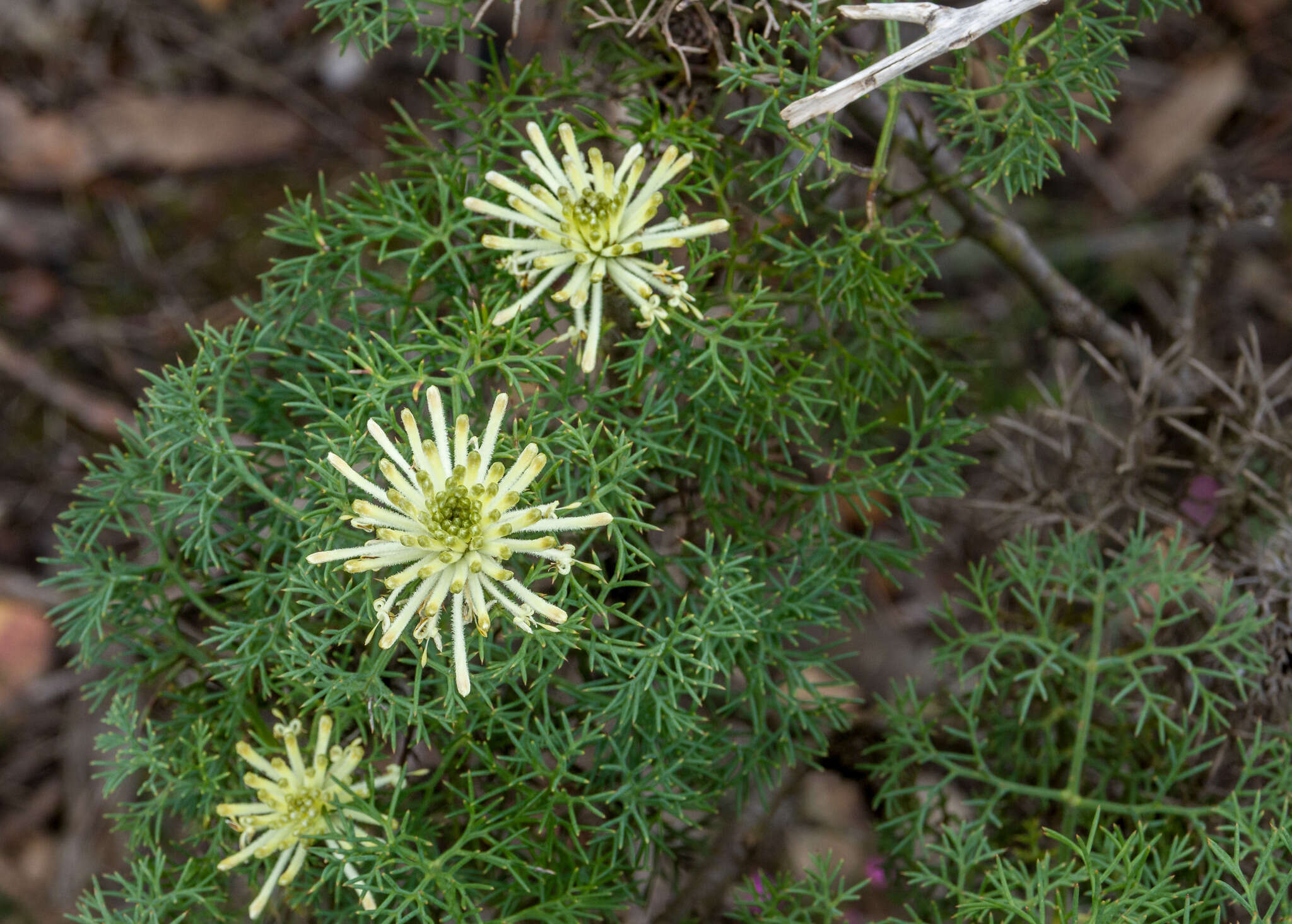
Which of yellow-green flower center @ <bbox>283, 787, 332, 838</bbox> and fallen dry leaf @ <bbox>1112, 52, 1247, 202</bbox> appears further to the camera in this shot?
fallen dry leaf @ <bbox>1112, 52, 1247, 202</bbox>

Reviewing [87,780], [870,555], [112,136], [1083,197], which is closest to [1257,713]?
[870,555]

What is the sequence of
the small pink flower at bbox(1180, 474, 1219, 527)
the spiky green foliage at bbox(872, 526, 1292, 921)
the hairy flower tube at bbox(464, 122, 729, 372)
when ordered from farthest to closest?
the small pink flower at bbox(1180, 474, 1219, 527), the spiky green foliage at bbox(872, 526, 1292, 921), the hairy flower tube at bbox(464, 122, 729, 372)

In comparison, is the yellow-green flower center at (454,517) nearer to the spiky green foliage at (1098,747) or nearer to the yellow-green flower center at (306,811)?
the yellow-green flower center at (306,811)

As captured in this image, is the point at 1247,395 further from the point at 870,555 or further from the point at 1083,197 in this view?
the point at 1083,197

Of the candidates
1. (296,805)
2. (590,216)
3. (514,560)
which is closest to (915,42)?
(590,216)

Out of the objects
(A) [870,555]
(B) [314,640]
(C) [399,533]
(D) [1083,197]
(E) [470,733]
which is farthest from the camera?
(D) [1083,197]

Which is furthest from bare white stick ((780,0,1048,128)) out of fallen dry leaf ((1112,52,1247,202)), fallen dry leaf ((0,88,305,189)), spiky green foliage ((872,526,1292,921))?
fallen dry leaf ((0,88,305,189))

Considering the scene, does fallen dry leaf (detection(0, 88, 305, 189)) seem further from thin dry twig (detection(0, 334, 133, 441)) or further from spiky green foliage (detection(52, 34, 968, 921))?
spiky green foliage (detection(52, 34, 968, 921))
